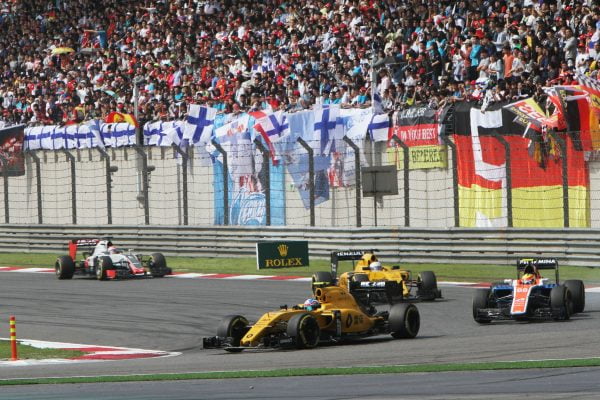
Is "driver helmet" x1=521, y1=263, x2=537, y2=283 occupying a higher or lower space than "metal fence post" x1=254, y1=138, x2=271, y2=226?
lower

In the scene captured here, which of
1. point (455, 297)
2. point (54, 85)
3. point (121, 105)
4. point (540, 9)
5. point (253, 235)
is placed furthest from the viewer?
point (54, 85)

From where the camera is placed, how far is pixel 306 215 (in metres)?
27.2

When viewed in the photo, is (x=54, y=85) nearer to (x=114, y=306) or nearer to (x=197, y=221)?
(x=197, y=221)

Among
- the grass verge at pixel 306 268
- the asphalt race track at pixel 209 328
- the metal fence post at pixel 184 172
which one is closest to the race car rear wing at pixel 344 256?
the asphalt race track at pixel 209 328

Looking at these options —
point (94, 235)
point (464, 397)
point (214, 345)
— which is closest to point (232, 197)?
point (94, 235)

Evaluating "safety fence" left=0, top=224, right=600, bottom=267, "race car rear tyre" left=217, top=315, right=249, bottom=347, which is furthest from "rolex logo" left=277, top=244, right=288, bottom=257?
"race car rear tyre" left=217, top=315, right=249, bottom=347

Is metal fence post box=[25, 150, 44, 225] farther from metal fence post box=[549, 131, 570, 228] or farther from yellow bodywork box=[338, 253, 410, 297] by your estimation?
metal fence post box=[549, 131, 570, 228]

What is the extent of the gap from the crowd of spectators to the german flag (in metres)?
0.77

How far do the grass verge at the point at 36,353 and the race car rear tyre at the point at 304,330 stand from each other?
110 inches

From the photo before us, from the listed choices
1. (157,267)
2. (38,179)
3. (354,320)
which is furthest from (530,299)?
(38,179)

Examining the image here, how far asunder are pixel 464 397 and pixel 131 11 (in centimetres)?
3320

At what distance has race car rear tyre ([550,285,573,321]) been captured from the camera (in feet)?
55.8

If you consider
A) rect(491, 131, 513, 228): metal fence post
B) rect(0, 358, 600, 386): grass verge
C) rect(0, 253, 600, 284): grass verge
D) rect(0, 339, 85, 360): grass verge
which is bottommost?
rect(0, 339, 85, 360): grass verge

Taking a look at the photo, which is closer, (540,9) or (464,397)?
(464,397)
